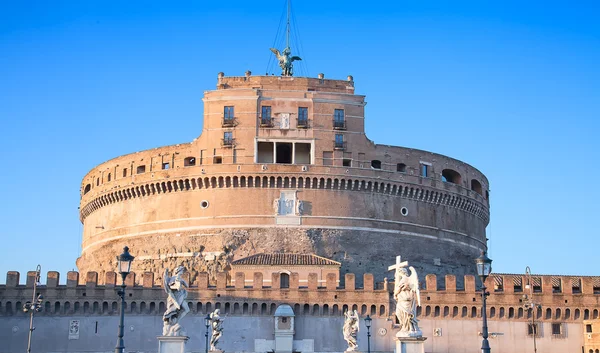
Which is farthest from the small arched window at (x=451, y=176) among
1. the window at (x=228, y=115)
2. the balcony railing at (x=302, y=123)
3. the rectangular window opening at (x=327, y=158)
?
the window at (x=228, y=115)

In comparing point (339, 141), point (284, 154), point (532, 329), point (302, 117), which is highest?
point (302, 117)

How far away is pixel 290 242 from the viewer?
185 ft

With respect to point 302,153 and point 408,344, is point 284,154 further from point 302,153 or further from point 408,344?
point 408,344

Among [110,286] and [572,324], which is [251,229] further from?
[572,324]

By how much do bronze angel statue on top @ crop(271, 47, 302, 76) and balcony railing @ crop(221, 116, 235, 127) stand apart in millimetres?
7217

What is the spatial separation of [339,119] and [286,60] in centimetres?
776

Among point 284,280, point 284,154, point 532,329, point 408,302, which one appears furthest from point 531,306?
point 408,302

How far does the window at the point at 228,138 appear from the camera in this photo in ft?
190

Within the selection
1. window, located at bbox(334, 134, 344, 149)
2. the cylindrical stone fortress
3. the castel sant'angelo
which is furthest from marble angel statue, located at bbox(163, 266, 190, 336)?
window, located at bbox(334, 134, 344, 149)

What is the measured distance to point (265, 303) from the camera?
49.7 m

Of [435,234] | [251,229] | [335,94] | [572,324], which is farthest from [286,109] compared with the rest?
[572,324]

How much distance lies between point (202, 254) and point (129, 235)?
21.6ft

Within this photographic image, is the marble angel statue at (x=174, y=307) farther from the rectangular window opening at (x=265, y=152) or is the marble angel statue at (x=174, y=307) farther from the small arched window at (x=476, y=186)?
the small arched window at (x=476, y=186)

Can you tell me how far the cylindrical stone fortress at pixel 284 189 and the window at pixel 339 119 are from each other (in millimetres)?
63
